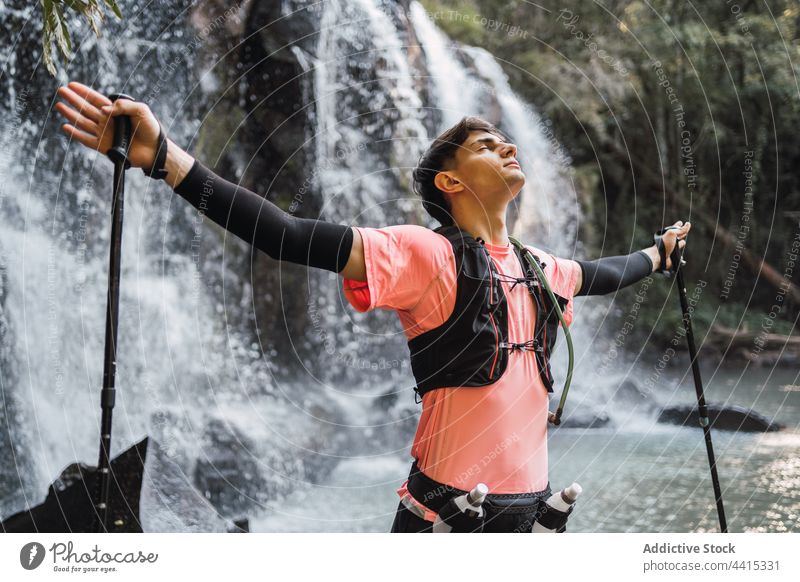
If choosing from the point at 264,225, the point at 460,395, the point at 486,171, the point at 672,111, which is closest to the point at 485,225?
the point at 486,171

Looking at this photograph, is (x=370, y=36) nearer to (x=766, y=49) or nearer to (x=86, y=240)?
(x=86, y=240)

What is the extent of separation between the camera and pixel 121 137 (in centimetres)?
106

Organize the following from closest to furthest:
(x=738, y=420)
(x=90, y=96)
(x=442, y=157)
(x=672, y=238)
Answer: (x=90, y=96) < (x=442, y=157) < (x=672, y=238) < (x=738, y=420)

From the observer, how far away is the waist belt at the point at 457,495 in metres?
1.27

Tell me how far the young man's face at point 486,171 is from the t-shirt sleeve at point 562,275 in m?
0.15

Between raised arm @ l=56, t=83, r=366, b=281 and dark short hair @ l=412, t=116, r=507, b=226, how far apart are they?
14.9 inches

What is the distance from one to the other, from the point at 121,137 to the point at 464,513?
792 millimetres

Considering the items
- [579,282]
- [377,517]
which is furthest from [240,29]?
[579,282]

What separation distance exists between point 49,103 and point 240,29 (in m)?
1.32

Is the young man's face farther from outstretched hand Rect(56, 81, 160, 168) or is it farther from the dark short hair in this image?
outstretched hand Rect(56, 81, 160, 168)

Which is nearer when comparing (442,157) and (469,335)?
(469,335)

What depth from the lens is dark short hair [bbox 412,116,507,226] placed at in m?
1.41

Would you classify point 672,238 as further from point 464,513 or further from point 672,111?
point 672,111
